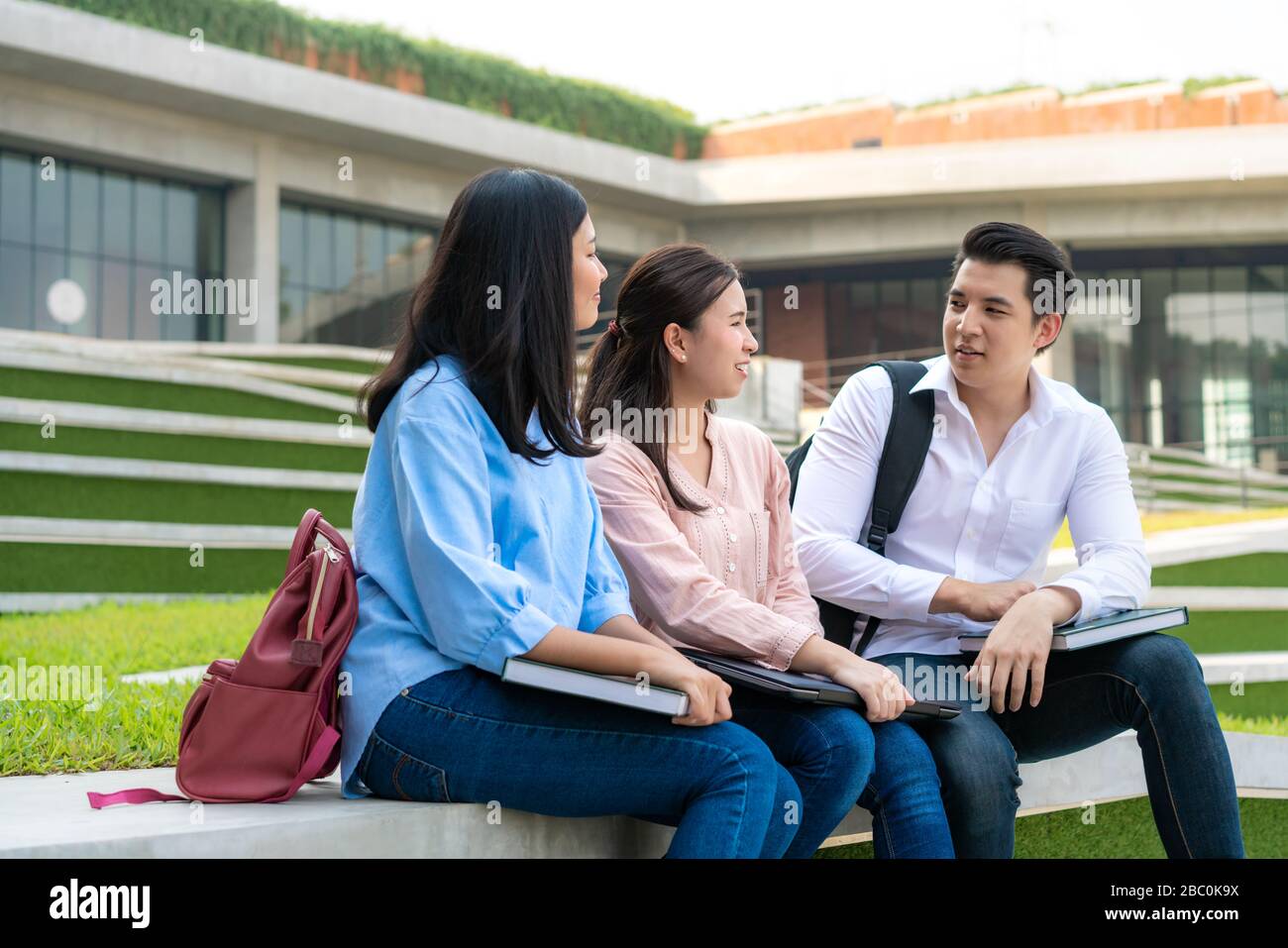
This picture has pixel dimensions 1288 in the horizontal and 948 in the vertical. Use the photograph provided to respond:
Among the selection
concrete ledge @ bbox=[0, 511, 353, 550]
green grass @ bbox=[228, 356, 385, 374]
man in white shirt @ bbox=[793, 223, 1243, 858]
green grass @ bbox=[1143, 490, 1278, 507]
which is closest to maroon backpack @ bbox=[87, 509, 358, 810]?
man in white shirt @ bbox=[793, 223, 1243, 858]

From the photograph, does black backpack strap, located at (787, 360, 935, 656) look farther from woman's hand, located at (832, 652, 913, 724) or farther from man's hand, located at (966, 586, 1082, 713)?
woman's hand, located at (832, 652, 913, 724)

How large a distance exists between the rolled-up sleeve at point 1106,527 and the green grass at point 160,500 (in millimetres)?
8409

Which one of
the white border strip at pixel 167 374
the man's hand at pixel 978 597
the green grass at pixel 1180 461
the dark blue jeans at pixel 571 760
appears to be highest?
the white border strip at pixel 167 374

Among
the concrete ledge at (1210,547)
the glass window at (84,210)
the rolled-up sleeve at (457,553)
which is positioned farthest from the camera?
the glass window at (84,210)

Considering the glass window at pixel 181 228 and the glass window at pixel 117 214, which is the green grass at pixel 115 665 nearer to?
the glass window at pixel 117 214

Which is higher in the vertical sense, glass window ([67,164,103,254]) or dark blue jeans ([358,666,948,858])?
glass window ([67,164,103,254])

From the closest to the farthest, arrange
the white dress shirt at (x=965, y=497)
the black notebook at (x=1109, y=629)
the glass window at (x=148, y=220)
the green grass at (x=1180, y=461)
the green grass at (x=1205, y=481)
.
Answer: the black notebook at (x=1109, y=629) → the white dress shirt at (x=965, y=497) → the green grass at (x=1205, y=481) → the glass window at (x=148, y=220) → the green grass at (x=1180, y=461)

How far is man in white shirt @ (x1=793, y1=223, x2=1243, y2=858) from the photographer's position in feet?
10.7

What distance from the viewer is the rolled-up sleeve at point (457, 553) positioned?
2539 mm

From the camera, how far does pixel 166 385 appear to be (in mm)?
11562

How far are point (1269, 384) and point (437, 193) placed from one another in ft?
60.3

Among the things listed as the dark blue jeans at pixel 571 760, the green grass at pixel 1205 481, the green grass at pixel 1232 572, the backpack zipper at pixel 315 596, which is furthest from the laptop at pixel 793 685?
the green grass at pixel 1205 481

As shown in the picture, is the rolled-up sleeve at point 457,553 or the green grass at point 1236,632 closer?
the rolled-up sleeve at point 457,553

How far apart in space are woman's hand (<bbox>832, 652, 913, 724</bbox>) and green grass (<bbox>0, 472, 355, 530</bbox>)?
8.72 metres
